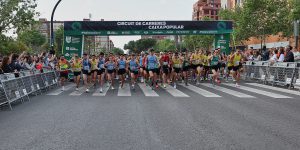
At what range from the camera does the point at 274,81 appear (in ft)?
60.7

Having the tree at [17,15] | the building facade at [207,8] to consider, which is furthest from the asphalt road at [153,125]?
the building facade at [207,8]

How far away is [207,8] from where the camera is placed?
436 feet

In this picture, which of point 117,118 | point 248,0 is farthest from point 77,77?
point 248,0

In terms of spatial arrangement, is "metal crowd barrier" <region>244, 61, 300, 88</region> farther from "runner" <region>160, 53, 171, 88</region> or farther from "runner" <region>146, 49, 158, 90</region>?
"runner" <region>146, 49, 158, 90</region>

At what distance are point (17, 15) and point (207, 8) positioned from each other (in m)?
104

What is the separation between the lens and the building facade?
133000 millimetres

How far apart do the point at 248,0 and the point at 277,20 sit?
13.3ft

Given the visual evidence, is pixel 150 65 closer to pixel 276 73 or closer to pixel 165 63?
pixel 165 63

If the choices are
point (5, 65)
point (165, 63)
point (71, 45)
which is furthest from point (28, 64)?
point (71, 45)

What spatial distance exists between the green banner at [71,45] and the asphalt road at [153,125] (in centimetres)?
1496

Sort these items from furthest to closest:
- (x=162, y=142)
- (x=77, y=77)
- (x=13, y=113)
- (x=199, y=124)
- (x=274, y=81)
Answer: (x=274, y=81)
(x=77, y=77)
(x=13, y=113)
(x=199, y=124)
(x=162, y=142)

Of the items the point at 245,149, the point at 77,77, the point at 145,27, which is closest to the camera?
the point at 245,149

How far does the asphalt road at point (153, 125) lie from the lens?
6.28 m

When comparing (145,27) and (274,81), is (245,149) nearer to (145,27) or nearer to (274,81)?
(274,81)
